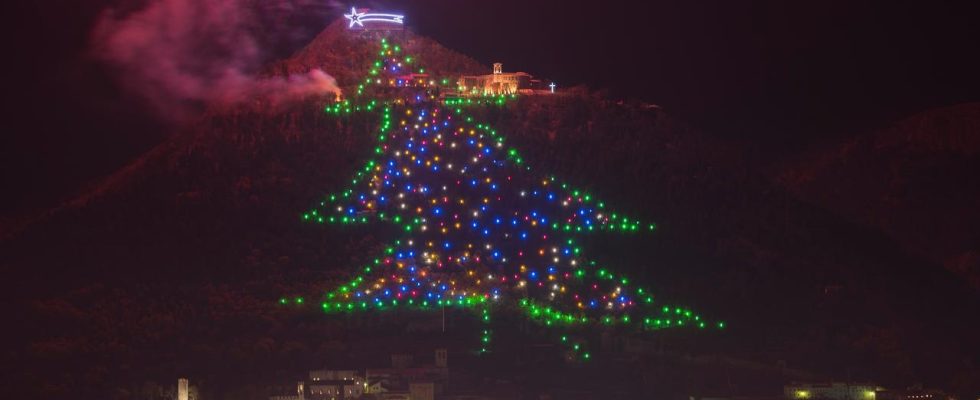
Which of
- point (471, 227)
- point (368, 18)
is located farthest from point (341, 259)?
point (368, 18)

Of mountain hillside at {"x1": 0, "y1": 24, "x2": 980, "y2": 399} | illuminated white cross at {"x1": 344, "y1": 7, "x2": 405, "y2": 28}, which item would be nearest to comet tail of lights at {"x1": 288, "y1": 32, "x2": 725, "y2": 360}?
mountain hillside at {"x1": 0, "y1": 24, "x2": 980, "y2": 399}

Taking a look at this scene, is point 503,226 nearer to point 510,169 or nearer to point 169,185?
point 510,169

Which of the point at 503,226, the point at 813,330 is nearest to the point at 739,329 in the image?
the point at 813,330

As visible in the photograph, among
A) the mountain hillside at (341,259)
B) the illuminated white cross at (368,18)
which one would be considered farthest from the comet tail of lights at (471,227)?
the illuminated white cross at (368,18)

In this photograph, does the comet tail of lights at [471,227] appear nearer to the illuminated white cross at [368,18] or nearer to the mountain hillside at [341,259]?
the mountain hillside at [341,259]

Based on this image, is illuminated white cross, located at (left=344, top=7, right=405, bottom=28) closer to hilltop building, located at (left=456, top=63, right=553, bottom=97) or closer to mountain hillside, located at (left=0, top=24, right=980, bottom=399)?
mountain hillside, located at (left=0, top=24, right=980, bottom=399)

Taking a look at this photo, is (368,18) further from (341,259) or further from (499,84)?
(341,259)

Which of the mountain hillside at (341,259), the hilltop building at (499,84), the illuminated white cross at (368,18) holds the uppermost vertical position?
the illuminated white cross at (368,18)
